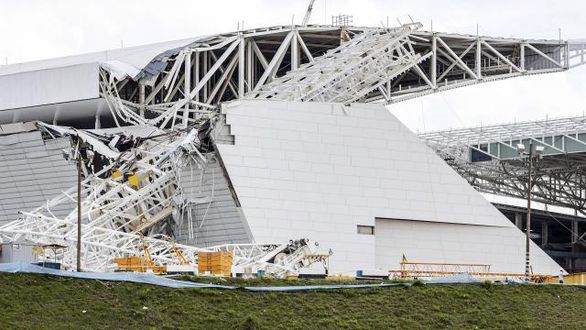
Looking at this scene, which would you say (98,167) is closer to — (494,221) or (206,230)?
(206,230)

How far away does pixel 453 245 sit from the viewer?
10156 centimetres

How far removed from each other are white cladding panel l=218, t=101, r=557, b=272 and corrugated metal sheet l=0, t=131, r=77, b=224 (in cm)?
1312

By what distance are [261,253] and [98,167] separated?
64.6 ft

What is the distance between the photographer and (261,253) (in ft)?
298

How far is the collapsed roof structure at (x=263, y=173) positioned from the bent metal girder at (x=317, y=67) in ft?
0.79

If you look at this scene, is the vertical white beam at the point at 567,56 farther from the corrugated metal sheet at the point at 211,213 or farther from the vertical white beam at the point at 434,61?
the corrugated metal sheet at the point at 211,213

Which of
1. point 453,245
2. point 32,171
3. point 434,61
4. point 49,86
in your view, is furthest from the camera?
point 434,61

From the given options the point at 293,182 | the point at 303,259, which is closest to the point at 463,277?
the point at 303,259

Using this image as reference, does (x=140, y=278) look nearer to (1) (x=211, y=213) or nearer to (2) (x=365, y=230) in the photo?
(1) (x=211, y=213)

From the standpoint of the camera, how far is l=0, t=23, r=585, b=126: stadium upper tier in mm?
108438

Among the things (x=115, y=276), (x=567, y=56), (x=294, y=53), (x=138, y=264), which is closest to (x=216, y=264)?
(x=138, y=264)

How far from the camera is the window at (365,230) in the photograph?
3856 inches

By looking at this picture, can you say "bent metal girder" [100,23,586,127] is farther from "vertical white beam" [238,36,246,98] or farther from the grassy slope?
the grassy slope

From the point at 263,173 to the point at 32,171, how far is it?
17263mm
